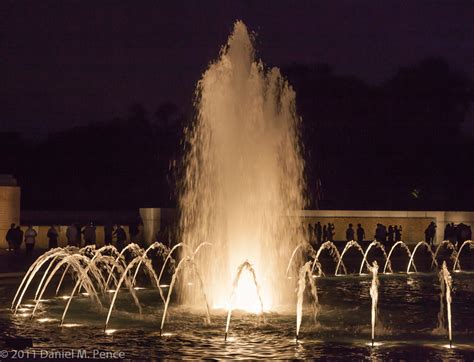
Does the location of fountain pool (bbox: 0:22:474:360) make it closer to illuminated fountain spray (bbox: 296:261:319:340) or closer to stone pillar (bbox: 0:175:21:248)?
illuminated fountain spray (bbox: 296:261:319:340)

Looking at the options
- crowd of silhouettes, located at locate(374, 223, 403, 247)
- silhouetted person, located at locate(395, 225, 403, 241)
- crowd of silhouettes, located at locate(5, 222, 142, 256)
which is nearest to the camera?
crowd of silhouettes, located at locate(5, 222, 142, 256)

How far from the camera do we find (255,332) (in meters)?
13.9

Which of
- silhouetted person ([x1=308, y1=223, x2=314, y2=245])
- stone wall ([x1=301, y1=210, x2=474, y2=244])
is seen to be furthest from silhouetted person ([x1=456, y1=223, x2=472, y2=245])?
silhouetted person ([x1=308, y1=223, x2=314, y2=245])

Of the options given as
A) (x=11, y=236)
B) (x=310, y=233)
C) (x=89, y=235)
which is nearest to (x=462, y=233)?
(x=310, y=233)

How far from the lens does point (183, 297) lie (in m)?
19.3

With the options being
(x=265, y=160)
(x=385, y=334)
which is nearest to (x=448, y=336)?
(x=385, y=334)

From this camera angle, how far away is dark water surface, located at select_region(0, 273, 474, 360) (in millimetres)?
12086

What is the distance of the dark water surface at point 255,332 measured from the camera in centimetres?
1209

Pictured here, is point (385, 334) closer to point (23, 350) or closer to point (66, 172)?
point (23, 350)

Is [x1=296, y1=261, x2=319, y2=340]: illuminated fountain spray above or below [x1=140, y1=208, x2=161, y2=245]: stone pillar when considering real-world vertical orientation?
below

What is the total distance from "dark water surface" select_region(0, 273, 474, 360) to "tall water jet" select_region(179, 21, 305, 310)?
1416mm

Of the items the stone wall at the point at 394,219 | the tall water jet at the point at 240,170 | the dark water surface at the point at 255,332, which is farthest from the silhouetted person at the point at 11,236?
the stone wall at the point at 394,219

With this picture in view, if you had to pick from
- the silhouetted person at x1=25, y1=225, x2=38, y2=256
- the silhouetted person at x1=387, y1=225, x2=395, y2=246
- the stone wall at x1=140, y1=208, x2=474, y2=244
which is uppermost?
the stone wall at x1=140, y1=208, x2=474, y2=244

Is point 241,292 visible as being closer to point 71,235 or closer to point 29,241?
point 29,241
